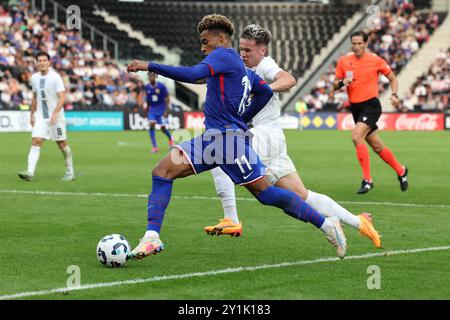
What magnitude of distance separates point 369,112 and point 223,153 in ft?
24.0

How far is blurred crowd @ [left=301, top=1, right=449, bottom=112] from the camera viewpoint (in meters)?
47.0

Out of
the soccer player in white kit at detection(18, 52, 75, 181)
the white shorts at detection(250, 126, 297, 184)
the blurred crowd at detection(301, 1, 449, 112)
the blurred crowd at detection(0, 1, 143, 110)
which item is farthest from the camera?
the blurred crowd at detection(301, 1, 449, 112)

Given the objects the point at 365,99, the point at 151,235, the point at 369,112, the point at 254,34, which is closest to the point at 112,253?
the point at 151,235

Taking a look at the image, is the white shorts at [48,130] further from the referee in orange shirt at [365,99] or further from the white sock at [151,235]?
the white sock at [151,235]

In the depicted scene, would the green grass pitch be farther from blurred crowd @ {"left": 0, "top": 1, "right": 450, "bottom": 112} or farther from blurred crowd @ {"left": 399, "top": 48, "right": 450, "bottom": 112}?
blurred crowd @ {"left": 399, "top": 48, "right": 450, "bottom": 112}

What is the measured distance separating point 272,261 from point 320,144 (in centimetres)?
2280

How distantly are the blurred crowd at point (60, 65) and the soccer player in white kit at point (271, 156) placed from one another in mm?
29819

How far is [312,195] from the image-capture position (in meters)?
8.68

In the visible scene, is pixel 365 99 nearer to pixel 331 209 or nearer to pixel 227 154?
pixel 331 209

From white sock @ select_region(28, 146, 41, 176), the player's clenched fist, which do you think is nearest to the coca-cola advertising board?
white sock @ select_region(28, 146, 41, 176)

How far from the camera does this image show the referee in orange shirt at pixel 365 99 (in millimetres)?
14419

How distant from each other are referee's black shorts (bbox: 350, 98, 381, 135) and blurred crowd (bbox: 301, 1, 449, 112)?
3134 cm
